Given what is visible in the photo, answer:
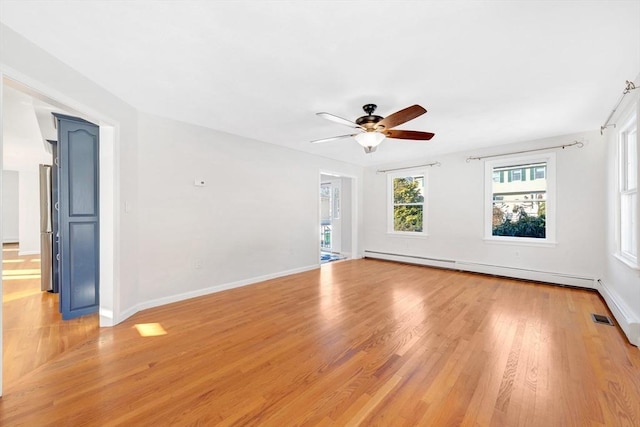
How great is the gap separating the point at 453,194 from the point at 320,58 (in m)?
4.42

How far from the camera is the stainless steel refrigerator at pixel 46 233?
12.2 feet

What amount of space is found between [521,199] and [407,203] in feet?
7.11

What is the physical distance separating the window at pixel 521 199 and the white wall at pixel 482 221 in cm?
12

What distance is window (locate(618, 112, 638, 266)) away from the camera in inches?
114

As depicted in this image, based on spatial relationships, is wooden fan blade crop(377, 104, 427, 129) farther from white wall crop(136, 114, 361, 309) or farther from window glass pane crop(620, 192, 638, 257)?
window glass pane crop(620, 192, 638, 257)

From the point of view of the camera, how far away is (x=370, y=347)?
2344mm

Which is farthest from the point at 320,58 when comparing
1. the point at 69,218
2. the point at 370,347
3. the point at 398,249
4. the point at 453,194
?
the point at 398,249

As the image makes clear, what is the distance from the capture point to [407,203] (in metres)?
6.23

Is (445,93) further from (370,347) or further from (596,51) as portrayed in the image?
(370,347)


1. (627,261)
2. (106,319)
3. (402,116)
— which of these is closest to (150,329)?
(106,319)

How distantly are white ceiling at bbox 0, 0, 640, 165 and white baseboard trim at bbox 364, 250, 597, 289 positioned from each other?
2510 millimetres

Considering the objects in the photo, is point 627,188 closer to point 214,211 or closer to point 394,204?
point 394,204

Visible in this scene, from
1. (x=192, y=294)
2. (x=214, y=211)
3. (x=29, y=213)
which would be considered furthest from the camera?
(x=29, y=213)

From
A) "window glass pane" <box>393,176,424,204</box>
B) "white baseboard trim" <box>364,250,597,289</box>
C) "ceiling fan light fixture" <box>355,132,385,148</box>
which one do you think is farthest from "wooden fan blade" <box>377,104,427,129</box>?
"white baseboard trim" <box>364,250,597,289</box>
